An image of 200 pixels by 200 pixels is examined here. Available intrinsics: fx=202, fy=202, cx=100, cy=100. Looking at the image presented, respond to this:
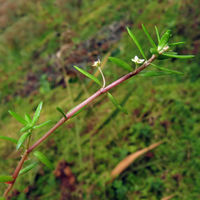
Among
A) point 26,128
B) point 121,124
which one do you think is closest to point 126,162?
point 121,124

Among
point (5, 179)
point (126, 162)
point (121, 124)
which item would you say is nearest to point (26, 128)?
point (5, 179)

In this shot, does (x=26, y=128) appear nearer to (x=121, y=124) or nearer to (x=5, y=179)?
(x=5, y=179)

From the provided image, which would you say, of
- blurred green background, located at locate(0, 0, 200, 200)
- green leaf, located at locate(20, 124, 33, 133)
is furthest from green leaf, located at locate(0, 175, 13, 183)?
blurred green background, located at locate(0, 0, 200, 200)

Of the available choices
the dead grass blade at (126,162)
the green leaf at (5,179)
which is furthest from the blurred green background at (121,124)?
the green leaf at (5,179)

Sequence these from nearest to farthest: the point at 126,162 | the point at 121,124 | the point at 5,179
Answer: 1. the point at 5,179
2. the point at 126,162
3. the point at 121,124

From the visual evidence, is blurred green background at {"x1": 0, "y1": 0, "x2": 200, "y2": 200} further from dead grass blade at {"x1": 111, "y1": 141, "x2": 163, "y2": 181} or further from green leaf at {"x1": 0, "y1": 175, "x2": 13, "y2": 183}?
green leaf at {"x1": 0, "y1": 175, "x2": 13, "y2": 183}

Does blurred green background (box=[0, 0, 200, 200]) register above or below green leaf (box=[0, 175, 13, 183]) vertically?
below

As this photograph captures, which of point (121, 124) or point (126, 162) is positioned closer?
point (126, 162)

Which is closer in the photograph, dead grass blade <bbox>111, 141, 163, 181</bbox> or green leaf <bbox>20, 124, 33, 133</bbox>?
green leaf <bbox>20, 124, 33, 133</bbox>

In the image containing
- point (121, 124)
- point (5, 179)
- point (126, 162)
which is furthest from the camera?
point (121, 124)

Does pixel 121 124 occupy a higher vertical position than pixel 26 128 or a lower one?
lower

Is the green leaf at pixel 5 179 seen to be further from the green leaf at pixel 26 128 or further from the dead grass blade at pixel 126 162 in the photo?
the dead grass blade at pixel 126 162
